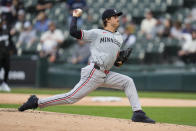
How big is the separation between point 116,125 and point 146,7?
1195cm

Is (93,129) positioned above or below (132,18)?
below

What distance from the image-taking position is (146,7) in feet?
55.7

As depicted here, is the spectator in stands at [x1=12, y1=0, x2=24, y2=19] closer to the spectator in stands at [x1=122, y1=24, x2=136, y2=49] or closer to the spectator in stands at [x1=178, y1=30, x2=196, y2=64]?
the spectator in stands at [x1=122, y1=24, x2=136, y2=49]

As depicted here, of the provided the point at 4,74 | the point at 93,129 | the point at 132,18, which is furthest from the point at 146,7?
the point at 93,129

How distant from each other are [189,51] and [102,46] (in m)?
8.48

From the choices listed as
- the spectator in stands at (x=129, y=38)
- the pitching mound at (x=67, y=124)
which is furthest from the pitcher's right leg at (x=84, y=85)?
the spectator in stands at (x=129, y=38)

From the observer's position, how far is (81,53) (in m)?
15.6

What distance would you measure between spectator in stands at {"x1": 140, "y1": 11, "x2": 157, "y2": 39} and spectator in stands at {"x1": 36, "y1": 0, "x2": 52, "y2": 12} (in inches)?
192

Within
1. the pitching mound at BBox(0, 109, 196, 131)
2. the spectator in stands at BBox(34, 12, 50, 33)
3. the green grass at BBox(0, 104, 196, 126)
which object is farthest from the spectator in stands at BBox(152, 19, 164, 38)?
the pitching mound at BBox(0, 109, 196, 131)

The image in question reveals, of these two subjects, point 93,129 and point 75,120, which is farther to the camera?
point 75,120

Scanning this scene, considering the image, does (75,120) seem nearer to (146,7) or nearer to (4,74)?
(4,74)

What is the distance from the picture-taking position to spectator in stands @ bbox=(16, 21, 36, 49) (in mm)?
17359

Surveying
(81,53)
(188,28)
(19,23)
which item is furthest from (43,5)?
(188,28)

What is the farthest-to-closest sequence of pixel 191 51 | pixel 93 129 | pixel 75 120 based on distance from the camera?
pixel 191 51 < pixel 75 120 < pixel 93 129
